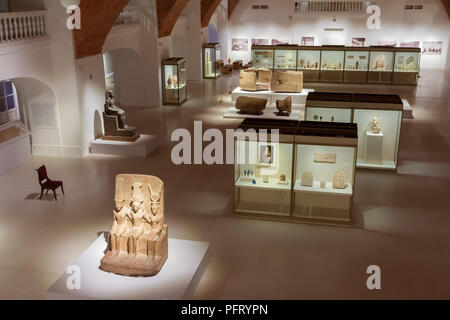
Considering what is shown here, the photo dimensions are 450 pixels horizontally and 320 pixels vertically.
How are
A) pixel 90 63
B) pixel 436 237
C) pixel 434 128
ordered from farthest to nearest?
pixel 434 128 → pixel 90 63 → pixel 436 237

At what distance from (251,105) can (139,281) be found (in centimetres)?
1279

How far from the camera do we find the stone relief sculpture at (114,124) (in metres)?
15.3

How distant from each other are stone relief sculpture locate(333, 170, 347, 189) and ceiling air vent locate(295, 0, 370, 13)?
2721 centimetres

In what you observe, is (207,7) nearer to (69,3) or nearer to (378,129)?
(69,3)

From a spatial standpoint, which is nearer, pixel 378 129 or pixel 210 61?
pixel 378 129

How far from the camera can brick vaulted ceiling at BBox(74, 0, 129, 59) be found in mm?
13680

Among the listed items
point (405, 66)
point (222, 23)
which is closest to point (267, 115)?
point (405, 66)

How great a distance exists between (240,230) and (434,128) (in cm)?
1131

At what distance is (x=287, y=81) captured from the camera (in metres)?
21.6

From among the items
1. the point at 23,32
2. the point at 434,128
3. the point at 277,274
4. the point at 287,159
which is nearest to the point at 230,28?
the point at 434,128

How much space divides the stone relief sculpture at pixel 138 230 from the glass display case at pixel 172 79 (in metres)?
14.3

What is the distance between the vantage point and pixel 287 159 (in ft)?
33.9

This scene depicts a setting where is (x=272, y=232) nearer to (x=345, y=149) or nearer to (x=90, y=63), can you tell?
(x=345, y=149)

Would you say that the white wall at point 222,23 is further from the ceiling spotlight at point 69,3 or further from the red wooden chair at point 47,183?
the red wooden chair at point 47,183
